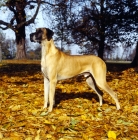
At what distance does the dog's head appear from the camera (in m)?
5.87

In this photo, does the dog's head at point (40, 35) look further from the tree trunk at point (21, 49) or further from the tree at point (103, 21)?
the tree trunk at point (21, 49)

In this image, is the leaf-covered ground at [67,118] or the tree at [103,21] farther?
the tree at [103,21]

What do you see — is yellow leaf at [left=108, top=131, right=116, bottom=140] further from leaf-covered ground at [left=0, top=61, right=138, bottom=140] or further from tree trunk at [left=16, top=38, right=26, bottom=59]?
tree trunk at [left=16, top=38, right=26, bottom=59]

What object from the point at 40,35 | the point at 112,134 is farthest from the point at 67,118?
the point at 40,35

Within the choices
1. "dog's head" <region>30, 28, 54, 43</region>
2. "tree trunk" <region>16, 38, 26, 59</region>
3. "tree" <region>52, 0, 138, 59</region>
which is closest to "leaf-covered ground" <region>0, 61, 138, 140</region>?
"dog's head" <region>30, 28, 54, 43</region>

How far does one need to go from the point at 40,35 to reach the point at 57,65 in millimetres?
803

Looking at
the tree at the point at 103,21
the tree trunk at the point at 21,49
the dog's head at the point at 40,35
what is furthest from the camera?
the tree trunk at the point at 21,49

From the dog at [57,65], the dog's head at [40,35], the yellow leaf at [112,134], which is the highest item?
the dog's head at [40,35]

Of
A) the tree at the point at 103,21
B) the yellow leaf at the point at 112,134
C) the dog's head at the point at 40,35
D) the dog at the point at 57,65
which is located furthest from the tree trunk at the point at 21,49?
the yellow leaf at the point at 112,134

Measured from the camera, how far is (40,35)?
19.3 ft

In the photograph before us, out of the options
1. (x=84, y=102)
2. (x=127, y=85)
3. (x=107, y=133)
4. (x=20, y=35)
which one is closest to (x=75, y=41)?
(x=20, y=35)

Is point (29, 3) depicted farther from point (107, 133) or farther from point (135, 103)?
point (107, 133)

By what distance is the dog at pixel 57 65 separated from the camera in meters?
5.94

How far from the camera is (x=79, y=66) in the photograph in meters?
6.39
